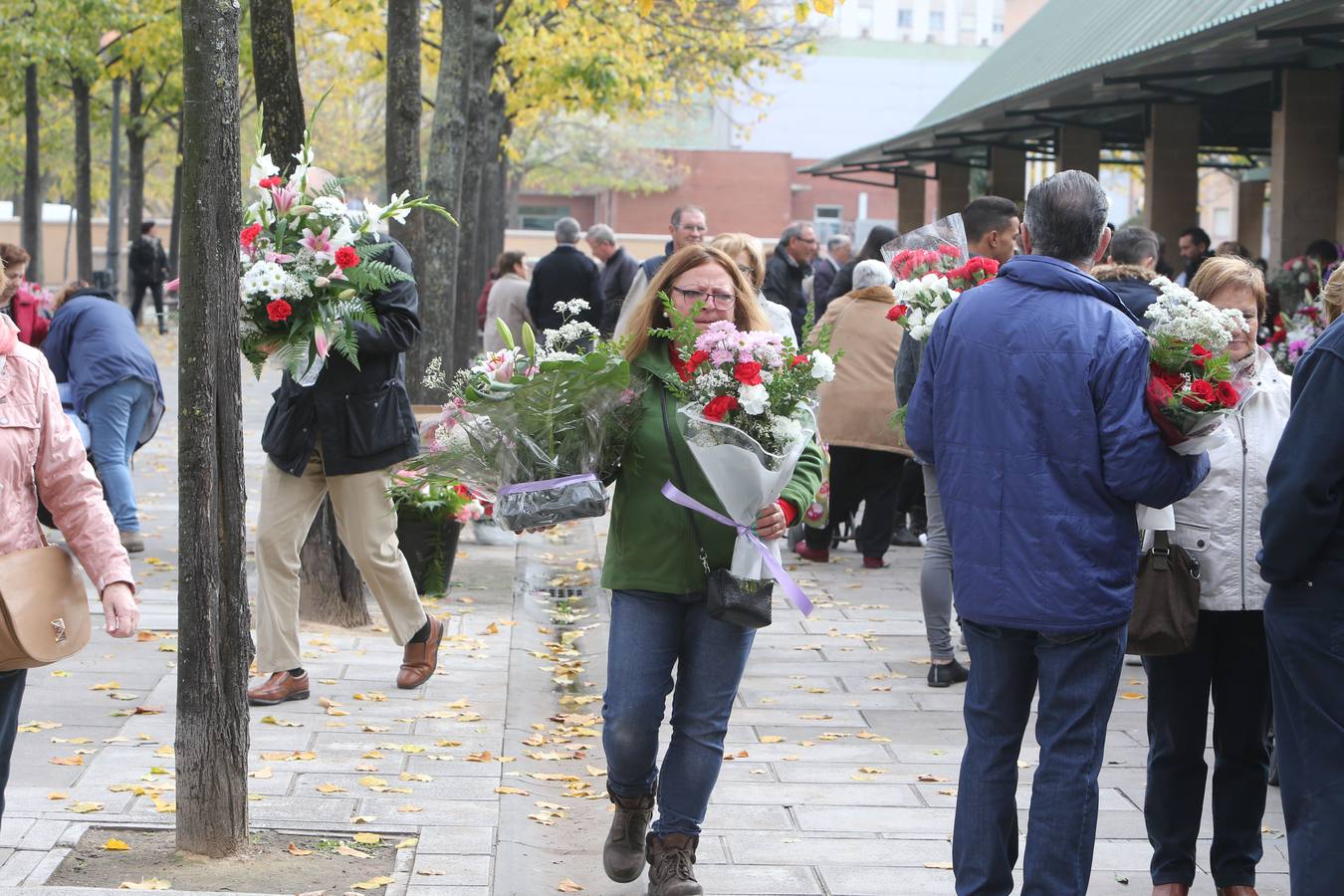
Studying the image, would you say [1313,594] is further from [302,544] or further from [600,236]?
[600,236]

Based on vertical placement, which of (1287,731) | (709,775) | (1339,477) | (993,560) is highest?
(1339,477)

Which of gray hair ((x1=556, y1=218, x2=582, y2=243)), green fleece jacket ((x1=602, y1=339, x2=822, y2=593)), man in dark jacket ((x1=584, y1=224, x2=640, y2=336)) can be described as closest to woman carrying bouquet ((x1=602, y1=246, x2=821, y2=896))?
green fleece jacket ((x1=602, y1=339, x2=822, y2=593))

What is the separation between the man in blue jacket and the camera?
13.7 feet

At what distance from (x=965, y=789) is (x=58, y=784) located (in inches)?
124

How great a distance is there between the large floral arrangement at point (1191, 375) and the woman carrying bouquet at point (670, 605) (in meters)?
1.10

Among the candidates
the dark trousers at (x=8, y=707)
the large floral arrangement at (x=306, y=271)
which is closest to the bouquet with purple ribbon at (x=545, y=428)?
the dark trousers at (x=8, y=707)

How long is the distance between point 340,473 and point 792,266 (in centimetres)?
666

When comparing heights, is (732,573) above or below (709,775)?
above

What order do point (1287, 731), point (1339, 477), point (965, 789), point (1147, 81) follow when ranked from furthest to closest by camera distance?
point (1147, 81), point (965, 789), point (1287, 731), point (1339, 477)

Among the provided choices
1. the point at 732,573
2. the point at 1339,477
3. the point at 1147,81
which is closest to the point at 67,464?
the point at 732,573

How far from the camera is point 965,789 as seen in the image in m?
4.48

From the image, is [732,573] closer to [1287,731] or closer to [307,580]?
[1287,731]

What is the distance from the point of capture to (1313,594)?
397 centimetres

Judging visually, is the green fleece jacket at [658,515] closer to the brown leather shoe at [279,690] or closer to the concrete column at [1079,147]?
the brown leather shoe at [279,690]
